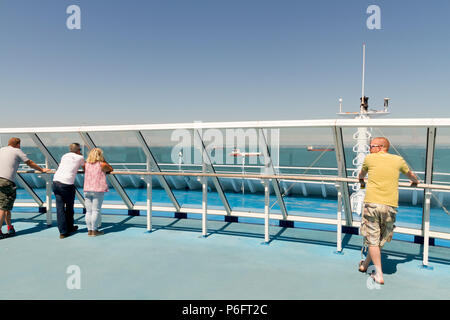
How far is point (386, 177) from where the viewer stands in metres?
3.07

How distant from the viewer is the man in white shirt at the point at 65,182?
471 cm

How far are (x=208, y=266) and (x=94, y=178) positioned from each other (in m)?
2.55

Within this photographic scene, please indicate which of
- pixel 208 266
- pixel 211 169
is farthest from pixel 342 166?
pixel 208 266

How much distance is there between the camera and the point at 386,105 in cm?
1450

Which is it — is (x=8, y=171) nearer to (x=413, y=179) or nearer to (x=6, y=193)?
(x=6, y=193)

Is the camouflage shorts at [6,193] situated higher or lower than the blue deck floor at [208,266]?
higher

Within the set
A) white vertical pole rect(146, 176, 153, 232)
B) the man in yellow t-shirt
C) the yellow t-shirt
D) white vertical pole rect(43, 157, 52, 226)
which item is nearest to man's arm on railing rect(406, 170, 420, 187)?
the man in yellow t-shirt

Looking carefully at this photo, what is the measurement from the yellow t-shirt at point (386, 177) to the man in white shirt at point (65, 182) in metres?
4.48

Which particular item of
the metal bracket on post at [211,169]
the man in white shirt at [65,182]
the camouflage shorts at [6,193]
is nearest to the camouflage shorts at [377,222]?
the metal bracket on post at [211,169]

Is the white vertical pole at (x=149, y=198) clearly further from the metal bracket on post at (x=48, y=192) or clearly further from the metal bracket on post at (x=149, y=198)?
the metal bracket on post at (x=48, y=192)

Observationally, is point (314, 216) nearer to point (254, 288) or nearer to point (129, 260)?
point (254, 288)

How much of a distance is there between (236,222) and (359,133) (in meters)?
9.92

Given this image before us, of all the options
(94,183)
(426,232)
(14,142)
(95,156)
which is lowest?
(426,232)

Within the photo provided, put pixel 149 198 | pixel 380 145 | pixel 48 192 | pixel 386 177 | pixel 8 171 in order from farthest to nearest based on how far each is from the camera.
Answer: pixel 48 192
pixel 149 198
pixel 8 171
pixel 380 145
pixel 386 177
